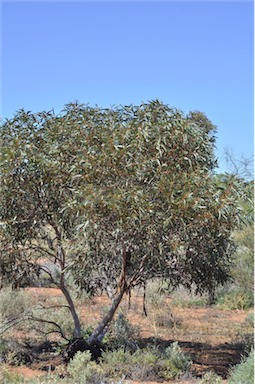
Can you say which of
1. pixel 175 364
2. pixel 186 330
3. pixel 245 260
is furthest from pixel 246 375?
pixel 245 260

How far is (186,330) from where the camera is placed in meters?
12.2

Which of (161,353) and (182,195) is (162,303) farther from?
(182,195)

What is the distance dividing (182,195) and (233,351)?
461 centimetres

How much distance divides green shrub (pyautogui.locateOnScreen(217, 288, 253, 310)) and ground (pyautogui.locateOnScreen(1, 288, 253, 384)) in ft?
0.89

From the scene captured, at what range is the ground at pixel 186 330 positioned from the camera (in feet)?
27.5

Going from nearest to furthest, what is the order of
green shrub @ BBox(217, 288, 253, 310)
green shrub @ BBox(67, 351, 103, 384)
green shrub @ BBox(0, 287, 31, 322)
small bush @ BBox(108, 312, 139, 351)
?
green shrub @ BBox(67, 351, 103, 384), small bush @ BBox(108, 312, 139, 351), green shrub @ BBox(0, 287, 31, 322), green shrub @ BBox(217, 288, 253, 310)

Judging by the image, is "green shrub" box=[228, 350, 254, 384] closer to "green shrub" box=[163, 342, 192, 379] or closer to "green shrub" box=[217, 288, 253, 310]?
→ "green shrub" box=[163, 342, 192, 379]

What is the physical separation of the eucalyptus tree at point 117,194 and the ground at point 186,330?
53.3 inches

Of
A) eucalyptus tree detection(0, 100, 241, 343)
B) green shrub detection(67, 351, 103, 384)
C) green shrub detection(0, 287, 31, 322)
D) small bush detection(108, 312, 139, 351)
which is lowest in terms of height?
green shrub detection(67, 351, 103, 384)

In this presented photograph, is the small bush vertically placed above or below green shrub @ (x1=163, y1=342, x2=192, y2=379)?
above

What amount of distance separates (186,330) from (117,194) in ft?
22.1

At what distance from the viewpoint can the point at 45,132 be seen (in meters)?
7.73

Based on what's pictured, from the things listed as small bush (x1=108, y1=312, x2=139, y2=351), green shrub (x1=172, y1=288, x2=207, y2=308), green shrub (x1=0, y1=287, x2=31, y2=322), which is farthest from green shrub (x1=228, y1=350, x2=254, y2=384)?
green shrub (x1=172, y1=288, x2=207, y2=308)

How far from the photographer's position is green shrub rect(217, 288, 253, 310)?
15.2m
